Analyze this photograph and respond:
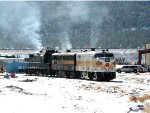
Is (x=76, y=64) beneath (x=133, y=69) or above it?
above

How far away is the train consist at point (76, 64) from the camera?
45.1m

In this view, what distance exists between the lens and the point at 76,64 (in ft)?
167

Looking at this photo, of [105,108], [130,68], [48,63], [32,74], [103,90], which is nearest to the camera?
[105,108]

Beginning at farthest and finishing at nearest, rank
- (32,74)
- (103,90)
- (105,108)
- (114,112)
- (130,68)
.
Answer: (130,68), (32,74), (103,90), (105,108), (114,112)

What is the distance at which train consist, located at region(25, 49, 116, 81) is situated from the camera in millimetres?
45062

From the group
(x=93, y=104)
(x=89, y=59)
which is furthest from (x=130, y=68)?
(x=93, y=104)

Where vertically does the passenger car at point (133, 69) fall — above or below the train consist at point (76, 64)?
below

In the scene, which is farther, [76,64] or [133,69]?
[133,69]

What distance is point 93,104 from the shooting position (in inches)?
1003

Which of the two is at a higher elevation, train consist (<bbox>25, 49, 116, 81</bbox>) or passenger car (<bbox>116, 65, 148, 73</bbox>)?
train consist (<bbox>25, 49, 116, 81</bbox>)

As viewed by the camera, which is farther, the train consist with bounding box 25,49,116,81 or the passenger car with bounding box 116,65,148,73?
the passenger car with bounding box 116,65,148,73

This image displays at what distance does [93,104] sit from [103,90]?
9252 millimetres

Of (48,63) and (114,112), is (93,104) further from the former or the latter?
(48,63)

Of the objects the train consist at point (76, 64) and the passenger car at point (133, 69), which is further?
the passenger car at point (133, 69)
